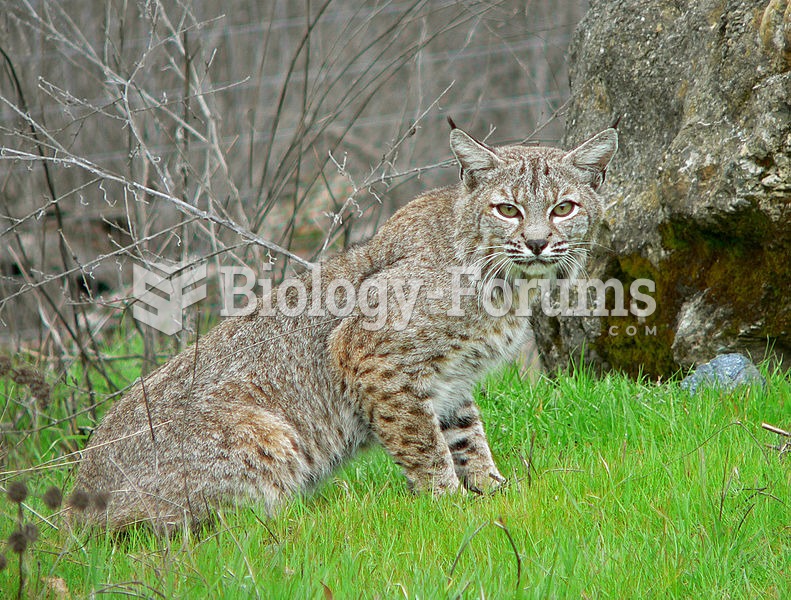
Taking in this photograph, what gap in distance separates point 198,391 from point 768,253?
2.97 metres

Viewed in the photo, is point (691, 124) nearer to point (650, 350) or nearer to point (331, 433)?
point (650, 350)

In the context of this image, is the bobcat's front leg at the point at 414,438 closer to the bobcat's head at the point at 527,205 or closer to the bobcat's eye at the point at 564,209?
the bobcat's head at the point at 527,205

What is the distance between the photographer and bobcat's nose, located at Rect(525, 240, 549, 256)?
4809 millimetres

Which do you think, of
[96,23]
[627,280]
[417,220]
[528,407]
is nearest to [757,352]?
[627,280]

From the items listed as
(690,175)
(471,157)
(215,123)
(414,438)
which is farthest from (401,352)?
(215,123)

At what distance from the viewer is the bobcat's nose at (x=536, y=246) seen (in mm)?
4809

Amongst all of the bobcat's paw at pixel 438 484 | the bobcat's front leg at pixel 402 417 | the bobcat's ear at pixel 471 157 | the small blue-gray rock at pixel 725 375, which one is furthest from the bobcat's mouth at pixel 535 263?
the bobcat's paw at pixel 438 484

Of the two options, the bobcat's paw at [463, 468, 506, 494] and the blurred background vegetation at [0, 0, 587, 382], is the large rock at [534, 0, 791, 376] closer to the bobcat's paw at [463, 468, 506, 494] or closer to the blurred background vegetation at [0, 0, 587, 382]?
the blurred background vegetation at [0, 0, 587, 382]

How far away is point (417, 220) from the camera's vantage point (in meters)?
5.27

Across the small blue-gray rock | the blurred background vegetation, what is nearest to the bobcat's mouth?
the small blue-gray rock

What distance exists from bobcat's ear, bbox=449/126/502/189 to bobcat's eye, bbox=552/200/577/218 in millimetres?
377

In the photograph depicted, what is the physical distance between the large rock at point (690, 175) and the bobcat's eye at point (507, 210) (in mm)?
1068

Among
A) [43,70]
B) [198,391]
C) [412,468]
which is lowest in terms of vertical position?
[412,468]

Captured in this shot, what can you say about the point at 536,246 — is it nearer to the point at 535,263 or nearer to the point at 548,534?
the point at 535,263
